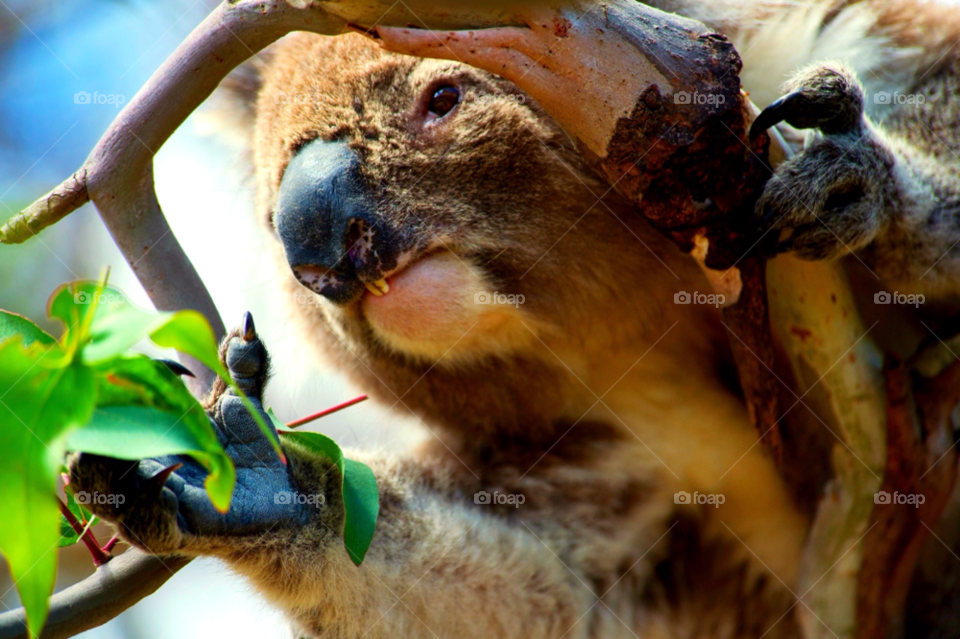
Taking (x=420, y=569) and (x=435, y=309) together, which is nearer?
(x=435, y=309)

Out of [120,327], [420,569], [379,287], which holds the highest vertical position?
[120,327]

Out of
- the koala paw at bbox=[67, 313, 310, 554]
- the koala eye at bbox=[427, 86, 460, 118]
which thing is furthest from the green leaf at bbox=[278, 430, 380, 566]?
the koala eye at bbox=[427, 86, 460, 118]

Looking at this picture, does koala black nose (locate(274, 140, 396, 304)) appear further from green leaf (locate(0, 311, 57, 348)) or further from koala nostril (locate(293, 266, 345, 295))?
green leaf (locate(0, 311, 57, 348))

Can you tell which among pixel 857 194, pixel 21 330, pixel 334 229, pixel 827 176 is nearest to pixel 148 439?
pixel 21 330

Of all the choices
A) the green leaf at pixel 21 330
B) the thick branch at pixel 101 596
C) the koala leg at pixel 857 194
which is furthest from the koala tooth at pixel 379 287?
the green leaf at pixel 21 330

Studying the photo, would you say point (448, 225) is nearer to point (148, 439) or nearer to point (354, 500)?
point (354, 500)

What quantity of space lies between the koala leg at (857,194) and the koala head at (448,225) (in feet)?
1.37

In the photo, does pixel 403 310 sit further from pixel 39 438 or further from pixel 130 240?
pixel 39 438

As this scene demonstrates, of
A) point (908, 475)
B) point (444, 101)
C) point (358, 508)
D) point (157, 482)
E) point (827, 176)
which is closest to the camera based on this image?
point (157, 482)

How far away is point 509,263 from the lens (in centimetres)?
190

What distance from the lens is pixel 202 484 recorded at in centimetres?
133

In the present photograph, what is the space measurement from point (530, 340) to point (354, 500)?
94cm

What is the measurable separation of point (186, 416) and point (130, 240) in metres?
0.79

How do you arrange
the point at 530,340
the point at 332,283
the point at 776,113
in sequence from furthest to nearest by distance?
the point at 530,340, the point at 332,283, the point at 776,113
